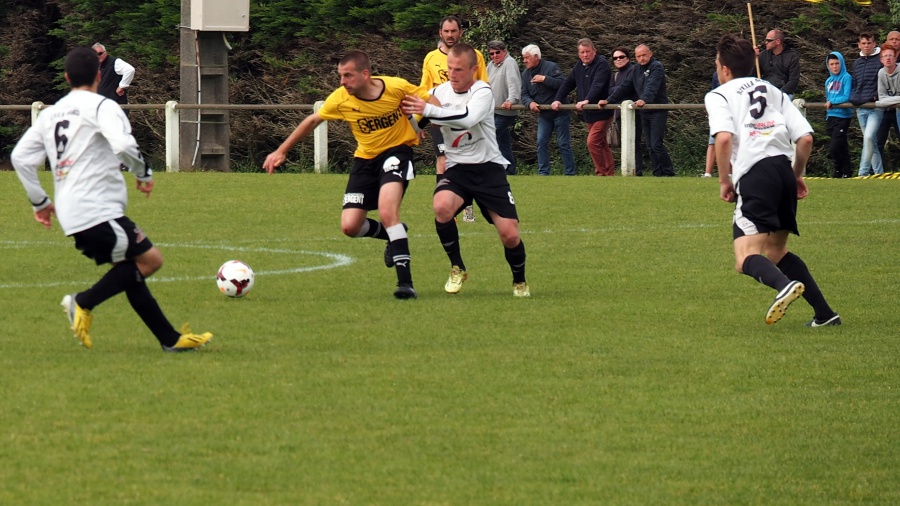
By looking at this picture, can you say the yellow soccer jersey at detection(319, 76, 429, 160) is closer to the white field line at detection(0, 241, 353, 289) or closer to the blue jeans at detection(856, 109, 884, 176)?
the white field line at detection(0, 241, 353, 289)

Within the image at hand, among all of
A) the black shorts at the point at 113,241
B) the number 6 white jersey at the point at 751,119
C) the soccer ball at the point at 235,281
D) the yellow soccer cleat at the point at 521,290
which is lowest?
the yellow soccer cleat at the point at 521,290

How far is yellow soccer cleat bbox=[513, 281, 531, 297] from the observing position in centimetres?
1088

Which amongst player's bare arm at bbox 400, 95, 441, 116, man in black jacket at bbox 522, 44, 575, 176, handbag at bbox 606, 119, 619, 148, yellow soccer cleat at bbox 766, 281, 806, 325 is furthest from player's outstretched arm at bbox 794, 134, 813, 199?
man in black jacket at bbox 522, 44, 575, 176

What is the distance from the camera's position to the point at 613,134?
21500 millimetres

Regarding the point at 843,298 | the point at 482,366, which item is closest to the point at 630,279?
the point at 843,298

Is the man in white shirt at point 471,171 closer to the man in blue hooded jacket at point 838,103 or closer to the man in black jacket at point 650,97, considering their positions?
the man in black jacket at point 650,97

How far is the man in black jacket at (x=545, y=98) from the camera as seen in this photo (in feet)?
71.4

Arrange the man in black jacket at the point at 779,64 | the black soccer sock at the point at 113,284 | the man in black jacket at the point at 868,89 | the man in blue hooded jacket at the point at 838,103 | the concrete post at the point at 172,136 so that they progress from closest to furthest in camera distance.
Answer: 1. the black soccer sock at the point at 113,284
2. the man in black jacket at the point at 868,89
3. the man in black jacket at the point at 779,64
4. the man in blue hooded jacket at the point at 838,103
5. the concrete post at the point at 172,136

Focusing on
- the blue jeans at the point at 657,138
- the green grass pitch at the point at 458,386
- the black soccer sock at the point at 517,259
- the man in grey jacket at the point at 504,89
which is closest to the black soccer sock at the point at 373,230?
the green grass pitch at the point at 458,386

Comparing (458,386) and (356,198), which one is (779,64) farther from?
(458,386)

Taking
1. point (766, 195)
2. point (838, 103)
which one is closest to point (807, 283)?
point (766, 195)

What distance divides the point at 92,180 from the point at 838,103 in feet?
46.7

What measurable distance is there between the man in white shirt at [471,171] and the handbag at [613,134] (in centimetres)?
1055

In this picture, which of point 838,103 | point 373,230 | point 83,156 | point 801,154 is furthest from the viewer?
point 838,103
